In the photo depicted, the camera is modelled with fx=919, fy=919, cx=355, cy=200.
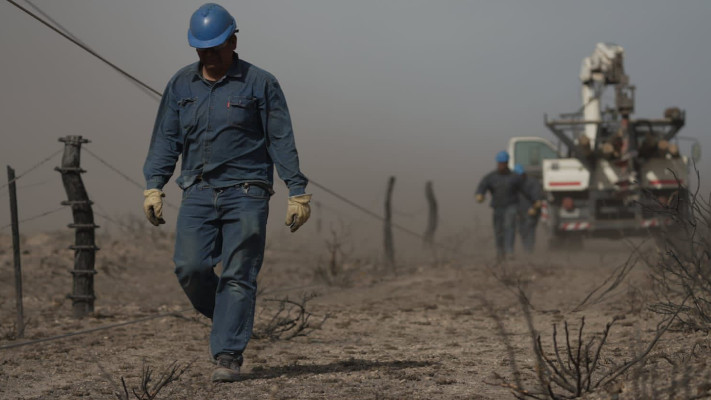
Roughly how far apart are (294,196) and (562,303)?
4.84 m

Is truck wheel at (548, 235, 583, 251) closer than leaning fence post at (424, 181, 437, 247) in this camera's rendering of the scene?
Yes

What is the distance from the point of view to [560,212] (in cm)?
1781

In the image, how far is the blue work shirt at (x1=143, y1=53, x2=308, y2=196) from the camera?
4.86m

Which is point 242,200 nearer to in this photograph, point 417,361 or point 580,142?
point 417,361

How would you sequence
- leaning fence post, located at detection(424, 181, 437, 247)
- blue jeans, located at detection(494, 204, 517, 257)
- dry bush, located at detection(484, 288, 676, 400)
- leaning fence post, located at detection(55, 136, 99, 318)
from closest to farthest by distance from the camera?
dry bush, located at detection(484, 288, 676, 400) → leaning fence post, located at detection(55, 136, 99, 318) → blue jeans, located at detection(494, 204, 517, 257) → leaning fence post, located at detection(424, 181, 437, 247)

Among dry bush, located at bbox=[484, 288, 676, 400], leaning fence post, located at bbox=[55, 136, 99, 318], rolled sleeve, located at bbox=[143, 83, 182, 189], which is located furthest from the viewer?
leaning fence post, located at bbox=[55, 136, 99, 318]

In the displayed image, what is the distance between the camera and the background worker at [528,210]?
1595cm

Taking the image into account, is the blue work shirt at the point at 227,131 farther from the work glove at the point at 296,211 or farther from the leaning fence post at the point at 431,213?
the leaning fence post at the point at 431,213

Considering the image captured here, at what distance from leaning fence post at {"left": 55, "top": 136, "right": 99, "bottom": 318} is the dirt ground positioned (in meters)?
0.20

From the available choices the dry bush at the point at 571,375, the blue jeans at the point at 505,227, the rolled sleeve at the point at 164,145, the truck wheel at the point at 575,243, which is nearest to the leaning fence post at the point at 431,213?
the truck wheel at the point at 575,243

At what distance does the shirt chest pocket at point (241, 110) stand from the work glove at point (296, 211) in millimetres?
475

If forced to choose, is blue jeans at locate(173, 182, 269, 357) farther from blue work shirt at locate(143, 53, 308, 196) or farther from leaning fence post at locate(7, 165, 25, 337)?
leaning fence post at locate(7, 165, 25, 337)

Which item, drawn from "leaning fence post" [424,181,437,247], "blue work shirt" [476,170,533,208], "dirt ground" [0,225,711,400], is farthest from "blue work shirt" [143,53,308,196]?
"leaning fence post" [424,181,437,247]

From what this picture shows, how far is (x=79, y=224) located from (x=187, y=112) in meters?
3.34
